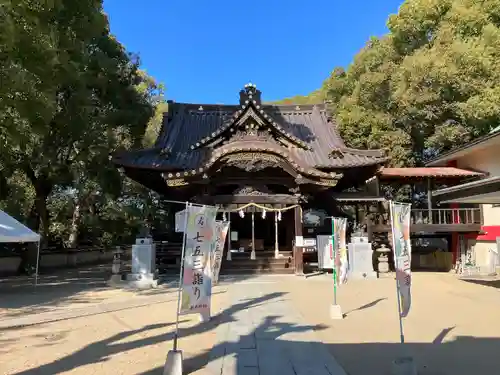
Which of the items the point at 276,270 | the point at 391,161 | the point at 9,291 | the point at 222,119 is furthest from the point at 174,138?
the point at 391,161

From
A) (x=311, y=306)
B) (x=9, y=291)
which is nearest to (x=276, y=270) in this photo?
(x=311, y=306)

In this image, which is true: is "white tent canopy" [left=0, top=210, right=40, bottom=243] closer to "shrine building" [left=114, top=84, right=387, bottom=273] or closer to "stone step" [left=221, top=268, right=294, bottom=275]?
"shrine building" [left=114, top=84, right=387, bottom=273]

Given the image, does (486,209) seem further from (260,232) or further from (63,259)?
(63,259)

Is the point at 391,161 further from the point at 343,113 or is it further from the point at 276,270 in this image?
the point at 276,270

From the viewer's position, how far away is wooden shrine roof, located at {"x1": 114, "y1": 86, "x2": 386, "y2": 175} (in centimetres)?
1728

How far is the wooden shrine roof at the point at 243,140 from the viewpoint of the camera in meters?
17.3

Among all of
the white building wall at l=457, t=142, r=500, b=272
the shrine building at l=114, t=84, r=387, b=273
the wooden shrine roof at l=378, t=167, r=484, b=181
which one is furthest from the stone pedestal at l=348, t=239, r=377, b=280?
the white building wall at l=457, t=142, r=500, b=272

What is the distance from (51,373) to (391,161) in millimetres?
21245

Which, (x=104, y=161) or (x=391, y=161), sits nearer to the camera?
(x=104, y=161)

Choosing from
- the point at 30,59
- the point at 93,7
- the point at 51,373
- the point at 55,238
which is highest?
the point at 93,7

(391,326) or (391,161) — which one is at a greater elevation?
(391,161)

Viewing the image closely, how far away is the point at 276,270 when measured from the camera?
16688 millimetres

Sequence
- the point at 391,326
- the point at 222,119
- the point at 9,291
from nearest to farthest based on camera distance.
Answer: the point at 391,326 < the point at 9,291 < the point at 222,119

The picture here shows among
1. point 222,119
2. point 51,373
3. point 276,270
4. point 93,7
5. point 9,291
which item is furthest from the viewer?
point 222,119
